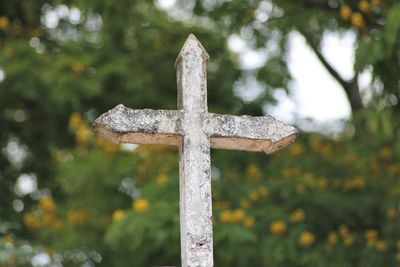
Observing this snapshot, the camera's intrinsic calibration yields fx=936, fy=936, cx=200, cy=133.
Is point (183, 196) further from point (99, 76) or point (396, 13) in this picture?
point (99, 76)

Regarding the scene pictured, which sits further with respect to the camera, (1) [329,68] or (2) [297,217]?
(1) [329,68]

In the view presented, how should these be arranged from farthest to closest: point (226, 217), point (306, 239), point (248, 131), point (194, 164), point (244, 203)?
1. point (244, 203)
2. point (306, 239)
3. point (226, 217)
4. point (248, 131)
5. point (194, 164)

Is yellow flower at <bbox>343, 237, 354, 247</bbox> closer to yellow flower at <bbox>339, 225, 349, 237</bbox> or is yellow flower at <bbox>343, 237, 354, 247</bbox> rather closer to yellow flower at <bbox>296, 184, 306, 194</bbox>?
yellow flower at <bbox>339, 225, 349, 237</bbox>

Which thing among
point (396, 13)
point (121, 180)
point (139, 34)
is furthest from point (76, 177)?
point (396, 13)

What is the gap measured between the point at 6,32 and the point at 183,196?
550cm

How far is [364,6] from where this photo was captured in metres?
7.33

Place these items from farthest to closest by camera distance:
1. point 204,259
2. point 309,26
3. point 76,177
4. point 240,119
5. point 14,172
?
point 14,172 → point 309,26 → point 76,177 → point 240,119 → point 204,259

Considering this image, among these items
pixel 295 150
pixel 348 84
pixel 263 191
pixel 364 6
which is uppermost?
pixel 348 84

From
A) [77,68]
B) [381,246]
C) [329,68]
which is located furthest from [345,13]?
[329,68]

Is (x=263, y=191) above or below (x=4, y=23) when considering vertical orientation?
below

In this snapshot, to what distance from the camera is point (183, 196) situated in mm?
4277

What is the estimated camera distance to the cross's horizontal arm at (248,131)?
176 inches

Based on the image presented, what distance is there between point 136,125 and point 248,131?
56 cm

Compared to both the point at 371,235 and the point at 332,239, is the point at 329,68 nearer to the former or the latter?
the point at 371,235
